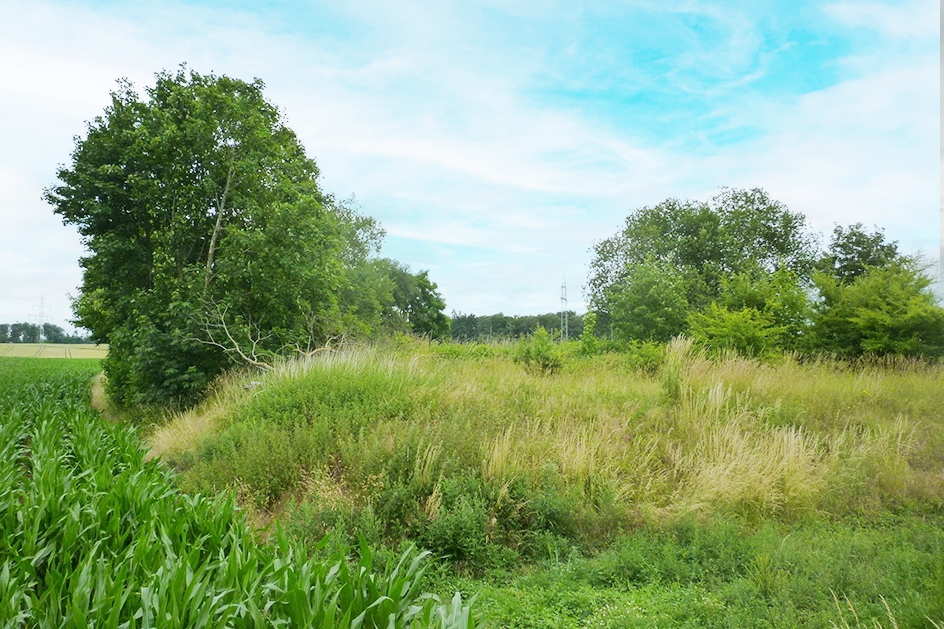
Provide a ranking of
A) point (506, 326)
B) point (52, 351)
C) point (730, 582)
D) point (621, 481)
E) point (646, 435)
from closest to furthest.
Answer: point (730, 582) → point (621, 481) → point (646, 435) → point (506, 326) → point (52, 351)

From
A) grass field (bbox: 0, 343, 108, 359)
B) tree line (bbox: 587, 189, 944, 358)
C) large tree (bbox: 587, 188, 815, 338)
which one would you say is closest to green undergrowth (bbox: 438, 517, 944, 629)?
tree line (bbox: 587, 189, 944, 358)

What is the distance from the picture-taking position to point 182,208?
1501 centimetres

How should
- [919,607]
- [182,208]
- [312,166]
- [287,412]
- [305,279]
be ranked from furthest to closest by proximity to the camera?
[312,166] < [182,208] < [305,279] < [287,412] < [919,607]

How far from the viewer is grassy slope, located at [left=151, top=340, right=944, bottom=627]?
3756 millimetres

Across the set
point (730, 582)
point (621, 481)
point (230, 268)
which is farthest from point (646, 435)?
point (230, 268)

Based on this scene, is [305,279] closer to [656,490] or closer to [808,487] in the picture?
[656,490]

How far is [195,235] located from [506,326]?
9.92 m

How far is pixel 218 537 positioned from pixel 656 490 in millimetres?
4213

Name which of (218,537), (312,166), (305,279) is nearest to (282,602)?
(218,537)

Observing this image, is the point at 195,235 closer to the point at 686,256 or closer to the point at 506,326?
the point at 506,326

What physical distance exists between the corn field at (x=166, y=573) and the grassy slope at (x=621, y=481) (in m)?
0.75

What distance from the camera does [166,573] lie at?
2.99 m

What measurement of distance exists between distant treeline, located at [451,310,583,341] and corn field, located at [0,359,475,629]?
11.5 m

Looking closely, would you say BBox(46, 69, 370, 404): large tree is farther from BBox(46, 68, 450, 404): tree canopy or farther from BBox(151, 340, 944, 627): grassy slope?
BBox(151, 340, 944, 627): grassy slope
